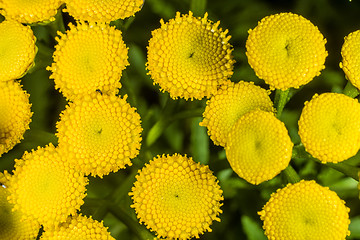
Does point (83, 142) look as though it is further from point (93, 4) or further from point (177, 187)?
point (93, 4)

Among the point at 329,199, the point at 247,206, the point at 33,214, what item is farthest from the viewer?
the point at 247,206

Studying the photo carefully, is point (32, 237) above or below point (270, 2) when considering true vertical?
below

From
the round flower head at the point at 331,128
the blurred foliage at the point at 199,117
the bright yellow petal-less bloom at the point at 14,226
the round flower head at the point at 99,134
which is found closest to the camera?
the round flower head at the point at 331,128

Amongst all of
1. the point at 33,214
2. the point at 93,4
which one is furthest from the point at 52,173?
the point at 93,4

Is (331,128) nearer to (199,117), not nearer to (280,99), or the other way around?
(280,99)

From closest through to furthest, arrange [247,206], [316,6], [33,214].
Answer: [33,214], [247,206], [316,6]

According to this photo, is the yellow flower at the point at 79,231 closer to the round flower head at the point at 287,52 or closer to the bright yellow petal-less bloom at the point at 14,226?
the bright yellow petal-less bloom at the point at 14,226

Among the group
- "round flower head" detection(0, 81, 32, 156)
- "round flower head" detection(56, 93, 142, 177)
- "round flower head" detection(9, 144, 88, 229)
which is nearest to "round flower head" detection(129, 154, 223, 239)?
"round flower head" detection(56, 93, 142, 177)

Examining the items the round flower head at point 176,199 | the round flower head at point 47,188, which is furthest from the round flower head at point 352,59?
the round flower head at point 47,188
